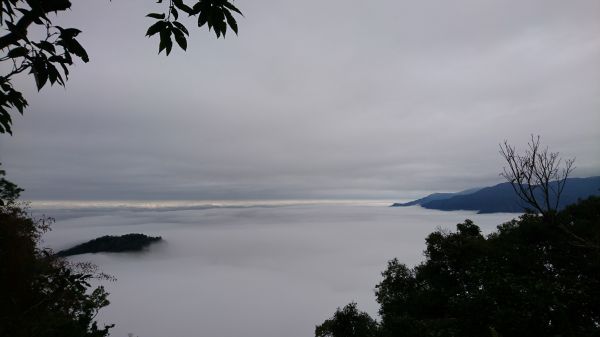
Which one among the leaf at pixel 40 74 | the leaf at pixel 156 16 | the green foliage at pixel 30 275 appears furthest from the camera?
the green foliage at pixel 30 275

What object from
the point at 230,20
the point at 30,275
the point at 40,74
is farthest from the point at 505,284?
the point at 30,275

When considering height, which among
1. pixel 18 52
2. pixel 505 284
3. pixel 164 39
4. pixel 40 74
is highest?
pixel 164 39

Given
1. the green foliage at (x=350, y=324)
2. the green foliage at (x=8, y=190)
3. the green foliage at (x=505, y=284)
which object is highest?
the green foliage at (x=8, y=190)

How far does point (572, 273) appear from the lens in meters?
21.2

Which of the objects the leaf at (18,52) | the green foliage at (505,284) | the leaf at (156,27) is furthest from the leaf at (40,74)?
the green foliage at (505,284)

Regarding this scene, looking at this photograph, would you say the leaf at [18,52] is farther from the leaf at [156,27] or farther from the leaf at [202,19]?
the leaf at [202,19]

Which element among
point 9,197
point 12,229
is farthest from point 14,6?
point 9,197

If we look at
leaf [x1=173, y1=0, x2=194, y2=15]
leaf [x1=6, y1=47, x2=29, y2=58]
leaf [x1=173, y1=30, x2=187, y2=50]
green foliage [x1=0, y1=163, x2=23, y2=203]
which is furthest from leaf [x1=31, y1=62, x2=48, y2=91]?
green foliage [x1=0, y1=163, x2=23, y2=203]

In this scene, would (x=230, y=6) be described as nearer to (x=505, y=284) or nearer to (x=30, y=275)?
(x=505, y=284)

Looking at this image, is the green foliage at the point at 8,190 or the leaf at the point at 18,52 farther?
the green foliage at the point at 8,190

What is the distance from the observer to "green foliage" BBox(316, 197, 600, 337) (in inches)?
575

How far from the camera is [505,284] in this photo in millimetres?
16609

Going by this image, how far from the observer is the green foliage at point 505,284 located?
47.9 ft

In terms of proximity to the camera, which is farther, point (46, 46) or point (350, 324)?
point (350, 324)
